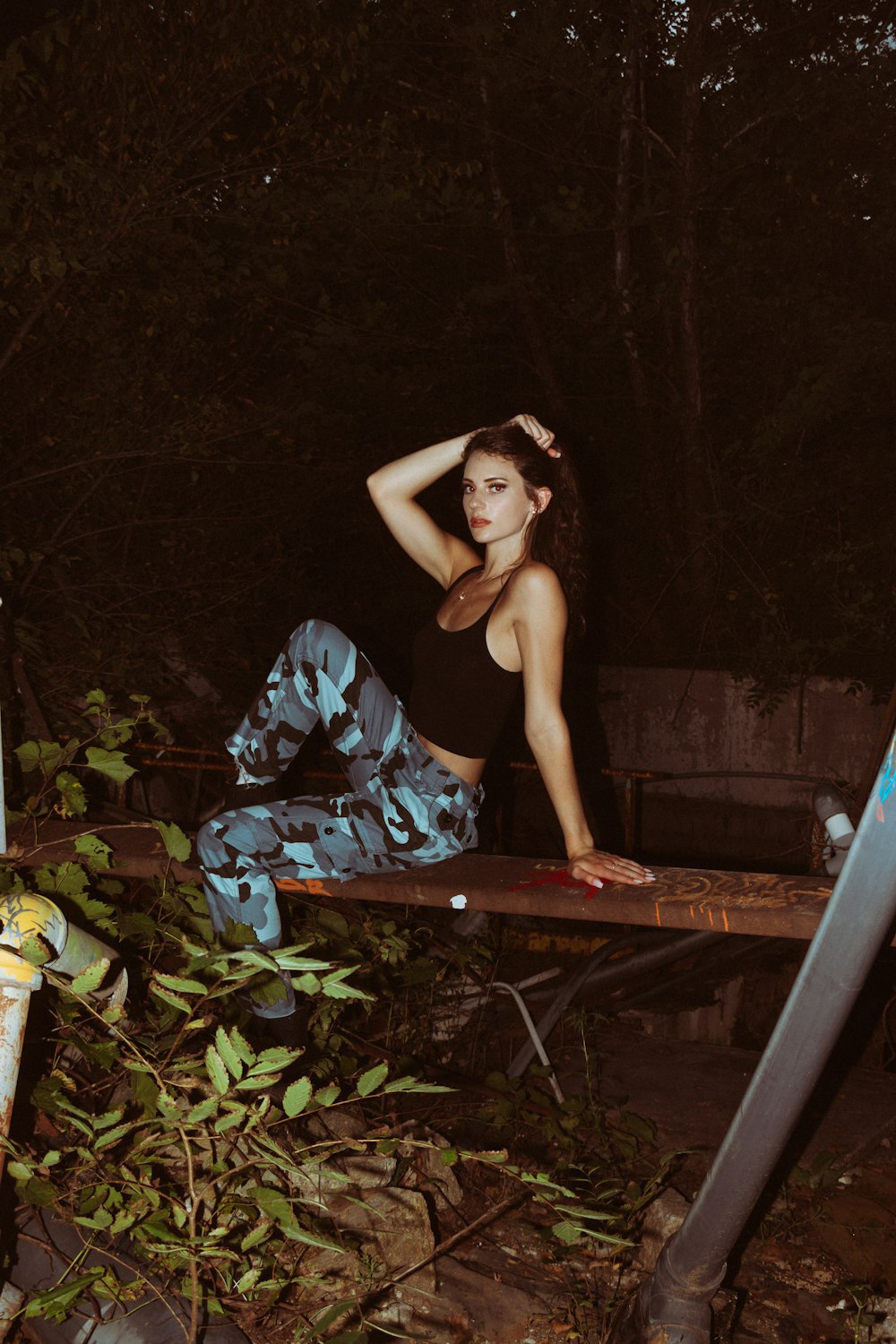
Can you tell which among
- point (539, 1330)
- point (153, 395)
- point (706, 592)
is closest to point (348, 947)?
point (539, 1330)

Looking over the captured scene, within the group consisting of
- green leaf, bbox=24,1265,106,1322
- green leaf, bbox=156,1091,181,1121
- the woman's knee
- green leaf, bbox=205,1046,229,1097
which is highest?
the woman's knee

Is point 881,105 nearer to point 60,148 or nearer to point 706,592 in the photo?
point 706,592

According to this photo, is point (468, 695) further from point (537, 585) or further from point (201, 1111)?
point (201, 1111)

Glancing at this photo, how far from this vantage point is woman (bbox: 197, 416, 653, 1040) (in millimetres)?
2904

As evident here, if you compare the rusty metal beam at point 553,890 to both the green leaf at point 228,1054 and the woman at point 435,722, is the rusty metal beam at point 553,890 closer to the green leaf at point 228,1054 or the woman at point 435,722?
the woman at point 435,722

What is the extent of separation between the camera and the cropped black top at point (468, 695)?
309 centimetres

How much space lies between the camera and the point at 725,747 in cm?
1099

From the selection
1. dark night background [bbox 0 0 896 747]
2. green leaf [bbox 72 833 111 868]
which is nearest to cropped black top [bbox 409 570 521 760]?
green leaf [bbox 72 833 111 868]

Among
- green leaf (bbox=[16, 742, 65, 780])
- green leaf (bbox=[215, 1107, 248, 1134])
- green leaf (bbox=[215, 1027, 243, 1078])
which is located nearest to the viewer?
green leaf (bbox=[215, 1027, 243, 1078])

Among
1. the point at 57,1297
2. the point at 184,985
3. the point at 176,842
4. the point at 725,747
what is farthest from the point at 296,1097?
the point at 725,747

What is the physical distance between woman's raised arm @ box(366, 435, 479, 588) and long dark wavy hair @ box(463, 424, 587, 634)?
14 centimetres

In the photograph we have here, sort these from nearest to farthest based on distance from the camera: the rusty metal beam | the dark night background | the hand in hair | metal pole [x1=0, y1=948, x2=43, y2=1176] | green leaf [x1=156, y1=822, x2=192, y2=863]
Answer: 1. metal pole [x1=0, y1=948, x2=43, y2=1176]
2. the rusty metal beam
3. green leaf [x1=156, y1=822, x2=192, y2=863]
4. the hand in hair
5. the dark night background

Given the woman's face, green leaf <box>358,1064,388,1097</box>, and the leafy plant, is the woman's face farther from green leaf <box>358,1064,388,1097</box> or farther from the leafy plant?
green leaf <box>358,1064,388,1097</box>

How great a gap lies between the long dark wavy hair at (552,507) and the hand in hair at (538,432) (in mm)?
12
